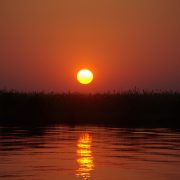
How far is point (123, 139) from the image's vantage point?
96.7 feet

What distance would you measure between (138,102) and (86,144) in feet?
Result: 93.8

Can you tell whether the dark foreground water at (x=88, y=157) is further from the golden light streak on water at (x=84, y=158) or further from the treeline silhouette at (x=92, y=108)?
the treeline silhouette at (x=92, y=108)

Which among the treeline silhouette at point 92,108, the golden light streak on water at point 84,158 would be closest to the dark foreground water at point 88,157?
the golden light streak on water at point 84,158

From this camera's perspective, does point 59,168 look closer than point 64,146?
Yes

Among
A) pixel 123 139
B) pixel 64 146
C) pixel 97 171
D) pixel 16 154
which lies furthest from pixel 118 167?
pixel 123 139

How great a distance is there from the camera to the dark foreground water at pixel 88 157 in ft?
55.0

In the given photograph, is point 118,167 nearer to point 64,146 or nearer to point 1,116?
point 64,146

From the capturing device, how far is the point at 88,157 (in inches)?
829

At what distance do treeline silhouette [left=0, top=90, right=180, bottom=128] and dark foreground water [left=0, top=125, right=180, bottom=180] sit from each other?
1998 cm

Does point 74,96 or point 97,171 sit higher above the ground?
point 74,96

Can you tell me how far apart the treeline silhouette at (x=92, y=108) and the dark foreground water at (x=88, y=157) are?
19982 mm

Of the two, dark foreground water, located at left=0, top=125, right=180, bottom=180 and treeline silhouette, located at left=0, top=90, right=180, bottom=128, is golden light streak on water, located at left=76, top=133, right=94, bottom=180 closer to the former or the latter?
dark foreground water, located at left=0, top=125, right=180, bottom=180

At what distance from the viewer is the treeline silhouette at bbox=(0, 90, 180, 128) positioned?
168ft

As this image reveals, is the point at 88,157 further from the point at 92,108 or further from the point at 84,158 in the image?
the point at 92,108
